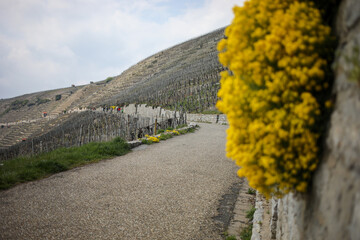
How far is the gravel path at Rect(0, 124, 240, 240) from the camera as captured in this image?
4.07 m

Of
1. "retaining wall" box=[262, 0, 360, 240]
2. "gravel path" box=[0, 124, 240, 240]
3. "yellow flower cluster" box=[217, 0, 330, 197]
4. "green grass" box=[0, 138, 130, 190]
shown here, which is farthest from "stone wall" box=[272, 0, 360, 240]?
"green grass" box=[0, 138, 130, 190]

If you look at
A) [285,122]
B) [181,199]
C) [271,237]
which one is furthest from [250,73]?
[181,199]

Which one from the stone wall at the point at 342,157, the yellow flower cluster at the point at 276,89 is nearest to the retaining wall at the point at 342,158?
the stone wall at the point at 342,157

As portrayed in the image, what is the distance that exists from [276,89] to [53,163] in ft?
24.7

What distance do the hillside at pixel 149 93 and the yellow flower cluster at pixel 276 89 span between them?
2109 cm

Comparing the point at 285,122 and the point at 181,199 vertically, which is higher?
the point at 285,122

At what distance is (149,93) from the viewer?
140 ft

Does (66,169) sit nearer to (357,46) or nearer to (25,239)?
(25,239)

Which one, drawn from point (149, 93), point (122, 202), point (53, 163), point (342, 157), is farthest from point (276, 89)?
point (149, 93)

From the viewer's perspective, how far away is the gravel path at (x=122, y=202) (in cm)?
407

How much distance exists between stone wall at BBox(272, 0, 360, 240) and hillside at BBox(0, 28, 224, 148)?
21583 mm

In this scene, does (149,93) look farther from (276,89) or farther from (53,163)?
(276,89)

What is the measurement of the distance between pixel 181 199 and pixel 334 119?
14.2 ft

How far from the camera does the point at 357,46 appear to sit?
138 cm
